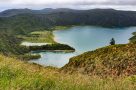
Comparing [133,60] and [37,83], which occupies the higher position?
[37,83]

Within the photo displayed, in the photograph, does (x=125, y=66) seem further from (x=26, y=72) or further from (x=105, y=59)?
(x=26, y=72)

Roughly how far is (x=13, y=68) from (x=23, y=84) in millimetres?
1823

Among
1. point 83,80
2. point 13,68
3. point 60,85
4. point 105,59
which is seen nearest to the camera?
Result: point 60,85

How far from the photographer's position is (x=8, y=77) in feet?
31.8

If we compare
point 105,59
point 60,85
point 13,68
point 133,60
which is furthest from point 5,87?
point 105,59

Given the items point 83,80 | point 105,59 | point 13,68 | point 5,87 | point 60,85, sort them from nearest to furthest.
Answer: point 5,87
point 60,85
point 83,80
point 13,68
point 105,59

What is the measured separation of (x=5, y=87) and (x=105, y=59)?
15999 mm

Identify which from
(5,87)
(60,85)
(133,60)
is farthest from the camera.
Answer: (133,60)

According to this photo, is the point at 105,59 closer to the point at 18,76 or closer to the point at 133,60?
the point at 133,60

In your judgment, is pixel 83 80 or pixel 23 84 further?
pixel 83 80

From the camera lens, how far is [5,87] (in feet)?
27.2

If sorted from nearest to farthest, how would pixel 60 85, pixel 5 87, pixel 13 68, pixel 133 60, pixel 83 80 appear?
pixel 5 87, pixel 60 85, pixel 83 80, pixel 13 68, pixel 133 60

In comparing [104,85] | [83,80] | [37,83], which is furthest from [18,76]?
[104,85]

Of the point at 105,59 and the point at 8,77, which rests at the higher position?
the point at 8,77
